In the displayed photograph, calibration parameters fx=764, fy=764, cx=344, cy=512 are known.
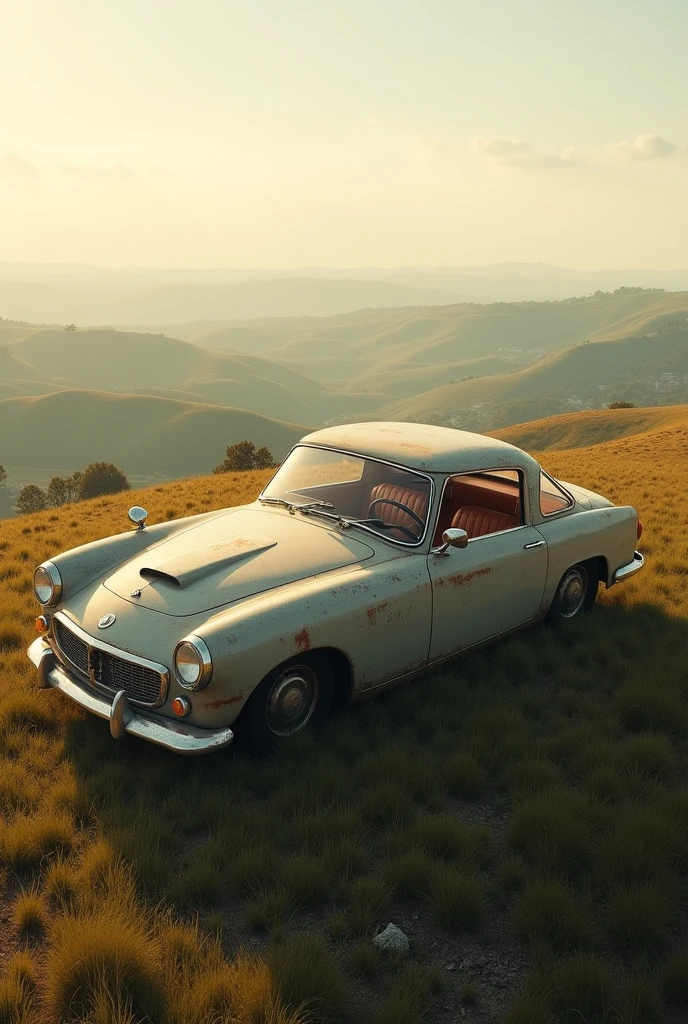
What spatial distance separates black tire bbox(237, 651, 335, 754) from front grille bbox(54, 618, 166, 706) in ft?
1.75

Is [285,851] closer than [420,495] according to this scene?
Yes

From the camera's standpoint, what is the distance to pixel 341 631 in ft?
15.2

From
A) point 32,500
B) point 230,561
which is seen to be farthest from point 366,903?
point 32,500

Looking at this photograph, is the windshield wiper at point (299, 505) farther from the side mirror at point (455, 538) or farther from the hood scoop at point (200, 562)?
the side mirror at point (455, 538)

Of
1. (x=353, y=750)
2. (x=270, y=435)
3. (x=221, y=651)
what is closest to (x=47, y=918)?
(x=221, y=651)

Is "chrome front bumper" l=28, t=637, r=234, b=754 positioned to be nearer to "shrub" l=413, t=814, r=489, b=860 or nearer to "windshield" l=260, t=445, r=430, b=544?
"shrub" l=413, t=814, r=489, b=860

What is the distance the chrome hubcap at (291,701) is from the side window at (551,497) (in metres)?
2.74

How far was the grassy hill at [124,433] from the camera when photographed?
493ft

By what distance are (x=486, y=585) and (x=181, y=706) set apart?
2481mm

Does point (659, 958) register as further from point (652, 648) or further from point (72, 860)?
point (652, 648)

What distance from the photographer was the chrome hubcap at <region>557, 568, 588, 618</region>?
6.63m

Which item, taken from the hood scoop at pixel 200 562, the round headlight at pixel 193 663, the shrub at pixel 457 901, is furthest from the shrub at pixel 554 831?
the hood scoop at pixel 200 562

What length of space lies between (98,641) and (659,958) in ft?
10.8

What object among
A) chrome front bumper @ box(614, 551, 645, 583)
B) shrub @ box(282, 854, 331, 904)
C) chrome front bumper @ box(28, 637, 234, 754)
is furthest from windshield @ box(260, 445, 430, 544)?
chrome front bumper @ box(614, 551, 645, 583)
